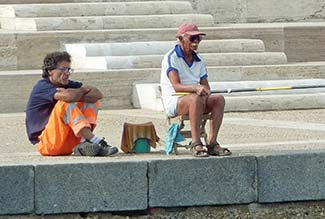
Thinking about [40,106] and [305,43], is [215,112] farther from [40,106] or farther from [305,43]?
[305,43]

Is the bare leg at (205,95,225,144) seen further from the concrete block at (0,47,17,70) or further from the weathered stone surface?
the weathered stone surface

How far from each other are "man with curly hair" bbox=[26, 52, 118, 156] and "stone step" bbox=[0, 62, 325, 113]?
14.7 ft

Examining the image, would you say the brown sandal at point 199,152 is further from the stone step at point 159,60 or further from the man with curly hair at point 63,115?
the stone step at point 159,60

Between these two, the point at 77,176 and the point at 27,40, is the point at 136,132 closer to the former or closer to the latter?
the point at 77,176

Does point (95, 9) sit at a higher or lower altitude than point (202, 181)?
higher

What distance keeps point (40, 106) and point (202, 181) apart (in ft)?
4.97

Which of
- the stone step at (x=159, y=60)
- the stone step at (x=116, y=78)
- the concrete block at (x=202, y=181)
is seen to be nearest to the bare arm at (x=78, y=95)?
the concrete block at (x=202, y=181)

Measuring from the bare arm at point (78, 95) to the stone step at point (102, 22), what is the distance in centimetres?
670

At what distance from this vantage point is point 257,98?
13414 millimetres

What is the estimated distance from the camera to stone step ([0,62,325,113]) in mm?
13578

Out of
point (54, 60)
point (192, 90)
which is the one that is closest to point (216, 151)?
point (192, 90)

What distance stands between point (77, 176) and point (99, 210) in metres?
0.32

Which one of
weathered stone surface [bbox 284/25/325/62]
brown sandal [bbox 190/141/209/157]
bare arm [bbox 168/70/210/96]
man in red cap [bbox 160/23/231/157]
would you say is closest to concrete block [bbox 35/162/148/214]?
brown sandal [bbox 190/141/209/157]

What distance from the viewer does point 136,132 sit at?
9078mm
